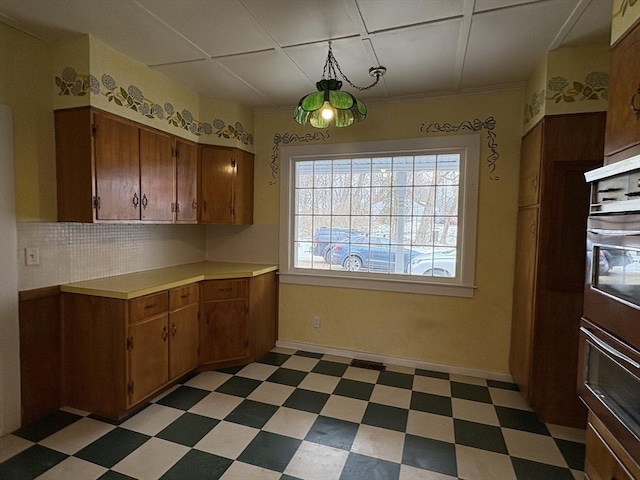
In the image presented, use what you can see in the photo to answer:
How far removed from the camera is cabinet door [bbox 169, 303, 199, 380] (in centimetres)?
262

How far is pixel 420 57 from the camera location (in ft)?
7.74

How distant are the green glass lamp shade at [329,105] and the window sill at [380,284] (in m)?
1.67

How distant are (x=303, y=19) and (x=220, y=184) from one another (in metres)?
1.77

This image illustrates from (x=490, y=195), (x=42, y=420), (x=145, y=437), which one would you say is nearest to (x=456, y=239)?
(x=490, y=195)

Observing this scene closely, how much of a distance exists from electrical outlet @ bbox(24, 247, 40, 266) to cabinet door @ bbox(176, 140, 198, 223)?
1.03 metres

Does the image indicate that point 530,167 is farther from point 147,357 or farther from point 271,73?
point 147,357

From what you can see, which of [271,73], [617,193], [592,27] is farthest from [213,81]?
[617,193]

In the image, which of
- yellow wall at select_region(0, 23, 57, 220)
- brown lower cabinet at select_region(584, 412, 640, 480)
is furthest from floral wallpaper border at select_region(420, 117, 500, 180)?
yellow wall at select_region(0, 23, 57, 220)

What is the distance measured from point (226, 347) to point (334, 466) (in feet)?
5.08

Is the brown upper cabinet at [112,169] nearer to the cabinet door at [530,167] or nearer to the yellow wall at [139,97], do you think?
the yellow wall at [139,97]

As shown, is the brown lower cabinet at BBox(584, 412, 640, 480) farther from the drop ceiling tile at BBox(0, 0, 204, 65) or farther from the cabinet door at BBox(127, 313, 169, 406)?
the drop ceiling tile at BBox(0, 0, 204, 65)

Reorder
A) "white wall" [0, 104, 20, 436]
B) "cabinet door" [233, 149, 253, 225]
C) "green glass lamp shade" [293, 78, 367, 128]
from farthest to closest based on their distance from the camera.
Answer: "cabinet door" [233, 149, 253, 225] → "white wall" [0, 104, 20, 436] → "green glass lamp shade" [293, 78, 367, 128]

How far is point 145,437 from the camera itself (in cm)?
209

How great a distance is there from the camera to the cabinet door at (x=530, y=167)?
7.67 feet
